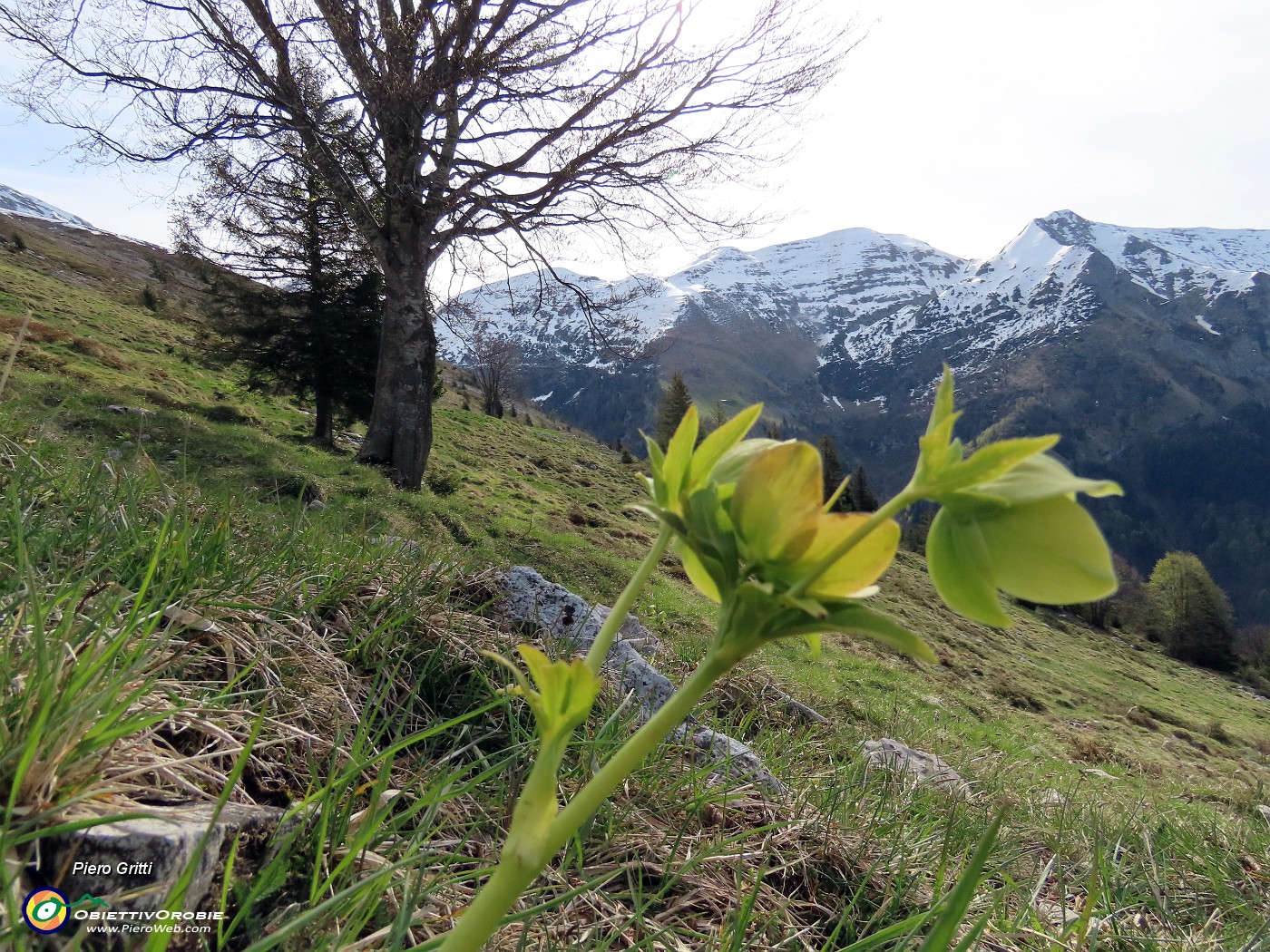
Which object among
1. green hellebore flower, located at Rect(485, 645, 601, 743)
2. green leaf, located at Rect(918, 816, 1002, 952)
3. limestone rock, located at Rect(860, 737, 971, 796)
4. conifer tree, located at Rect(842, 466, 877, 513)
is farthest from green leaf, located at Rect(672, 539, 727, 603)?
conifer tree, located at Rect(842, 466, 877, 513)

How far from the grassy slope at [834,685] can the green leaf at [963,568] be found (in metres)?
1.00

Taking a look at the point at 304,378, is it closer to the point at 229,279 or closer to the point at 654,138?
the point at 229,279

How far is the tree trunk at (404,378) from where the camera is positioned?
10562mm

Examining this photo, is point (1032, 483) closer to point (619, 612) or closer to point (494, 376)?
point (619, 612)

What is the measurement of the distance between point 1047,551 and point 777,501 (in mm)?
218

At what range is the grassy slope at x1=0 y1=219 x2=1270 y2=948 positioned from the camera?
1867 mm

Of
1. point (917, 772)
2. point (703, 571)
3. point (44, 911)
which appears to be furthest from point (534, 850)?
point (917, 772)

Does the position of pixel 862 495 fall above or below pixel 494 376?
below

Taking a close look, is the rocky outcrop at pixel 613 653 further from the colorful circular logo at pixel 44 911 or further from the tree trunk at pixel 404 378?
the tree trunk at pixel 404 378

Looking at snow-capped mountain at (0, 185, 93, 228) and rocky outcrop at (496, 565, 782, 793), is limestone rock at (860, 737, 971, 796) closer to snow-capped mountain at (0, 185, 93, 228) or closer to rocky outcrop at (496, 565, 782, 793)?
rocky outcrop at (496, 565, 782, 793)

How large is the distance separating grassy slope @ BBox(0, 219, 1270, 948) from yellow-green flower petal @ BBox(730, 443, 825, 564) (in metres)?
1.04

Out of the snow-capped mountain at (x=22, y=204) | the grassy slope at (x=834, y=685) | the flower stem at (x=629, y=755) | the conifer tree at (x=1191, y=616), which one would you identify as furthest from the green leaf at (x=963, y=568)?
the snow-capped mountain at (x=22, y=204)

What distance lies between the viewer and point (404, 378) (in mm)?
10789

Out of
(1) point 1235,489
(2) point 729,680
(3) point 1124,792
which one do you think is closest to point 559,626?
(2) point 729,680
